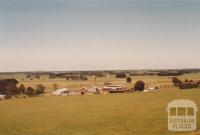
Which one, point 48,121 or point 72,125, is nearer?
point 72,125

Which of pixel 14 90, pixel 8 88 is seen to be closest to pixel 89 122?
pixel 14 90

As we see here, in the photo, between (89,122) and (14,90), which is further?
(14,90)

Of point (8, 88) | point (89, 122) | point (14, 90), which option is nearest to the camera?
point (89, 122)

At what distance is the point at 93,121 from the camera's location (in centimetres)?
3509

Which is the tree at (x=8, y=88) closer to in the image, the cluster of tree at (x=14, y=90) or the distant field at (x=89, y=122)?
Answer: the cluster of tree at (x=14, y=90)

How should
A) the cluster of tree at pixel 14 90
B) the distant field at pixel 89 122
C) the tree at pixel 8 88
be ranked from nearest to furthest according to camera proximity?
the distant field at pixel 89 122
the cluster of tree at pixel 14 90
the tree at pixel 8 88

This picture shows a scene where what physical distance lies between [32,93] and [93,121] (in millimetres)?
51187

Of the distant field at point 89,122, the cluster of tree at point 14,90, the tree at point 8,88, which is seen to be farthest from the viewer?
the tree at point 8,88

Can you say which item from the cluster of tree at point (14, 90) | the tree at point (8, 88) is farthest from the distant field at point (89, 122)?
the tree at point (8, 88)

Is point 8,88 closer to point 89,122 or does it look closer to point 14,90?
point 14,90

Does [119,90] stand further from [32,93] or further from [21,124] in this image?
[21,124]

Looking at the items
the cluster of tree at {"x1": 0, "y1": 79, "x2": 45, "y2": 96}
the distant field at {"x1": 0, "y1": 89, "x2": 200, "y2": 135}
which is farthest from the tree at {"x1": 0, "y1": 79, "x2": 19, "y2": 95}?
the distant field at {"x1": 0, "y1": 89, "x2": 200, "y2": 135}

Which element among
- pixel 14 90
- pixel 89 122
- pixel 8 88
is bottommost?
pixel 89 122

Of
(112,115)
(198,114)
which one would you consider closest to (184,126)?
(198,114)
